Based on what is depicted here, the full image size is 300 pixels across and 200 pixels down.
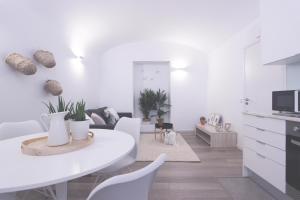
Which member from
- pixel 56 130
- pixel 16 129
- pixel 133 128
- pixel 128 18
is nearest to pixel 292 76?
pixel 133 128

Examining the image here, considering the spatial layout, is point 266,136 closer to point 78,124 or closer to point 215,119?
point 78,124

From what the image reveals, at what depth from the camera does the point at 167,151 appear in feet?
11.8

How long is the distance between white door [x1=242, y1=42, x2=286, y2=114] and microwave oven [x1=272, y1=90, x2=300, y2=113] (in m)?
0.53

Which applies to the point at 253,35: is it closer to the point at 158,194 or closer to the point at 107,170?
the point at 158,194

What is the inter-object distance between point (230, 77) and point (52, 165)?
4.15 metres

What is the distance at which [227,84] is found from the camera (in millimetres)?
4438

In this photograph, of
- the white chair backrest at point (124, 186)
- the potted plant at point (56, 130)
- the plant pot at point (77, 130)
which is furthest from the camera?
the plant pot at point (77, 130)

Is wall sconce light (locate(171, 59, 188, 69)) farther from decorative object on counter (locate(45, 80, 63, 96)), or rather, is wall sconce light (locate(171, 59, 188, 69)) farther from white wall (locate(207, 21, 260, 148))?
decorative object on counter (locate(45, 80, 63, 96))

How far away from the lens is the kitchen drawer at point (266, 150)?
5.89ft

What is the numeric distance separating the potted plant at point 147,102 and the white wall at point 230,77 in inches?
65.6

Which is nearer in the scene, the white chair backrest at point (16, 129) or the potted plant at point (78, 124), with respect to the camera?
the potted plant at point (78, 124)

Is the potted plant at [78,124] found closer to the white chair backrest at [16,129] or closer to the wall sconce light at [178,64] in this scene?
the white chair backrest at [16,129]

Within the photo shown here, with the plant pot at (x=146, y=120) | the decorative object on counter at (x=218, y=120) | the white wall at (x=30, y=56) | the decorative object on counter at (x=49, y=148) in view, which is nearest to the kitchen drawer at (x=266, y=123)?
the decorative object on counter at (x=49, y=148)

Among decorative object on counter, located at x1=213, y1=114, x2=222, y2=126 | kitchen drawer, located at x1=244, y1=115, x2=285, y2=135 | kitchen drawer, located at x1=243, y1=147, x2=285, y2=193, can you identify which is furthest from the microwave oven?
decorative object on counter, located at x1=213, y1=114, x2=222, y2=126
